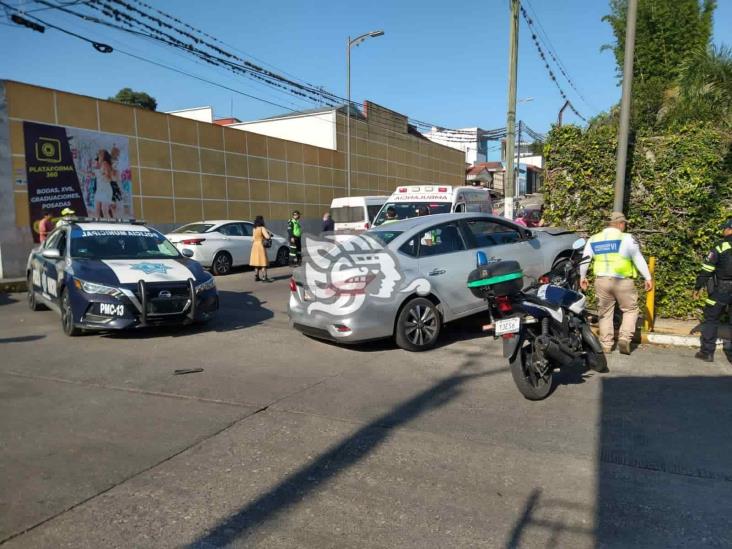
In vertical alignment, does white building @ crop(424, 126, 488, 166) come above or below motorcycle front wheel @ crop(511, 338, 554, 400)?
above

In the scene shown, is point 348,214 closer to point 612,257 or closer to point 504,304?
point 612,257

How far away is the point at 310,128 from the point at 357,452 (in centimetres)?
2806

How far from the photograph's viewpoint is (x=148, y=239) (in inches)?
360

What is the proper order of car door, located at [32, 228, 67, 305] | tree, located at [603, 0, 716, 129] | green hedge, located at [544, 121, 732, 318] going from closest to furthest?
green hedge, located at [544, 121, 732, 318], car door, located at [32, 228, 67, 305], tree, located at [603, 0, 716, 129]

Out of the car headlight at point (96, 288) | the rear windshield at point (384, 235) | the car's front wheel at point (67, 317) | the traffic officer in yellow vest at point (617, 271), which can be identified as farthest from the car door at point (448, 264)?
the car's front wheel at point (67, 317)

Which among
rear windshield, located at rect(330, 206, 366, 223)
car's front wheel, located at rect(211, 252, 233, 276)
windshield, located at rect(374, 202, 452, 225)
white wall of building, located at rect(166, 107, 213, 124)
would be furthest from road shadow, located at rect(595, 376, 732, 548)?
white wall of building, located at rect(166, 107, 213, 124)

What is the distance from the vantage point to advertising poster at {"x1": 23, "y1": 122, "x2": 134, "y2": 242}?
49.0 feet

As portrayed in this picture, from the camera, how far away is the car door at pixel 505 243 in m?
7.98

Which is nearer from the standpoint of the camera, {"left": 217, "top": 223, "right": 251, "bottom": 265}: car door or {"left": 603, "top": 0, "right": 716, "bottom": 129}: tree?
{"left": 217, "top": 223, "right": 251, "bottom": 265}: car door

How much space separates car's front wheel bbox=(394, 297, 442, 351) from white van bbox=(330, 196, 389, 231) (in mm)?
11425

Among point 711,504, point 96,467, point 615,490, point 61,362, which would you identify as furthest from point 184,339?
point 711,504

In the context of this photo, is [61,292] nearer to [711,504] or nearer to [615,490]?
[615,490]

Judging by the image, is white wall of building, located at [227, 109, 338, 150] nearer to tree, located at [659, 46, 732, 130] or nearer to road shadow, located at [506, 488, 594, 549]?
tree, located at [659, 46, 732, 130]

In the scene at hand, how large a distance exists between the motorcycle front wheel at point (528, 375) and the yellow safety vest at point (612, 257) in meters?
2.00
